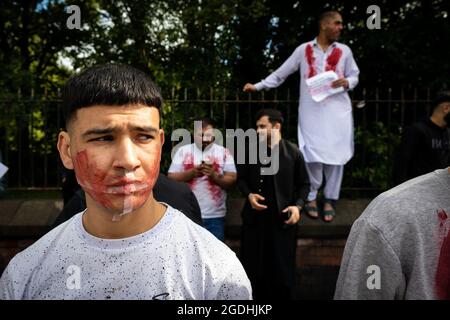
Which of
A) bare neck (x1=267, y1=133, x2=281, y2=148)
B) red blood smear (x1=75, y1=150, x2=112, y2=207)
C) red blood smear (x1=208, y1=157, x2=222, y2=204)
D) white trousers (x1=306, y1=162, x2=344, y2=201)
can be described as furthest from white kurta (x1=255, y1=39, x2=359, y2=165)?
red blood smear (x1=75, y1=150, x2=112, y2=207)

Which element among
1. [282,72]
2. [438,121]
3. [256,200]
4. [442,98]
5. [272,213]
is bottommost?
[272,213]

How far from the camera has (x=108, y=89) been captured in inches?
62.6

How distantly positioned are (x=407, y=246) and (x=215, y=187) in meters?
3.34

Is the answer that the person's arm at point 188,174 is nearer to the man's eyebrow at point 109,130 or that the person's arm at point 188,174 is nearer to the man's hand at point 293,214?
the man's hand at point 293,214

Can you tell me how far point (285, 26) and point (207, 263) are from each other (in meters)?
9.89

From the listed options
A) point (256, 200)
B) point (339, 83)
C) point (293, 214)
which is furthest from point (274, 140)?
point (339, 83)

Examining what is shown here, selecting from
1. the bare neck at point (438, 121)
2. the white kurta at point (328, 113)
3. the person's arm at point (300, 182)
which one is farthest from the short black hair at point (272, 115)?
the bare neck at point (438, 121)

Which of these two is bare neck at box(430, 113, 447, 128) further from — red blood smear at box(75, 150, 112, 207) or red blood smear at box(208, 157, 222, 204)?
red blood smear at box(75, 150, 112, 207)

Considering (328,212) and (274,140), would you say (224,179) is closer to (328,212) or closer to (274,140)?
(274,140)

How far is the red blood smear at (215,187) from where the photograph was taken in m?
4.79

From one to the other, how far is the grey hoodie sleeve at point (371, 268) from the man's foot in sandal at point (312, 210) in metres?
3.72

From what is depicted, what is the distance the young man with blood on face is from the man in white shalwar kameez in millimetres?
3677

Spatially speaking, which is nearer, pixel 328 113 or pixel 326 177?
pixel 328 113
